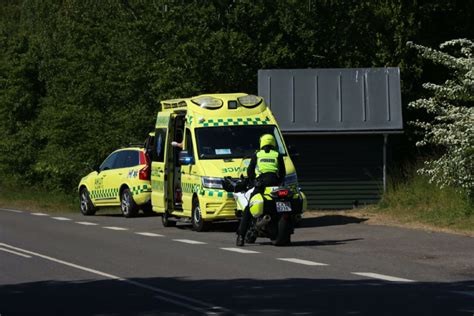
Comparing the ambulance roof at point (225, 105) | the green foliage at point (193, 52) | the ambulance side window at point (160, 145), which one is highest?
the green foliage at point (193, 52)

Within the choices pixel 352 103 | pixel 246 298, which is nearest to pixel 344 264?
pixel 246 298

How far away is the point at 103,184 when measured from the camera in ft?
91.7

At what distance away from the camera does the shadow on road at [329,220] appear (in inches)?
887

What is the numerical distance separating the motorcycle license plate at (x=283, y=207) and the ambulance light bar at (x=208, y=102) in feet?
16.5

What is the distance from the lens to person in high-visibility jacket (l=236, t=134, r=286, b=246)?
57.2 ft

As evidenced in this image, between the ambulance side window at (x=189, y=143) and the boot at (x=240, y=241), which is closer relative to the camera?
the boot at (x=240, y=241)

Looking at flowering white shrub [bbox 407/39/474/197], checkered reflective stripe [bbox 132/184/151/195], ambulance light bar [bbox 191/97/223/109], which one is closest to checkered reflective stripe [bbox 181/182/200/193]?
ambulance light bar [bbox 191/97/223/109]

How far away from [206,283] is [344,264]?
2.58 metres

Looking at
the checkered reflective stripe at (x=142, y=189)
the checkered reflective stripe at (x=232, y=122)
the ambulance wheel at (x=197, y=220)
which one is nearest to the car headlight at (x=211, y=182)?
the ambulance wheel at (x=197, y=220)

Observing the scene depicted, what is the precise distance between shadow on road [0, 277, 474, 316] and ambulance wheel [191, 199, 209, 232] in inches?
305

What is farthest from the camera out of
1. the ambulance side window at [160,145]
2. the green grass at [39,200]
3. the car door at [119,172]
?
the green grass at [39,200]

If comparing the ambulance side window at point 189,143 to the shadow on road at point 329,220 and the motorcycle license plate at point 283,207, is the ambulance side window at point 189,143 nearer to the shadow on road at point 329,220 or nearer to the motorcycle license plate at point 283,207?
the shadow on road at point 329,220

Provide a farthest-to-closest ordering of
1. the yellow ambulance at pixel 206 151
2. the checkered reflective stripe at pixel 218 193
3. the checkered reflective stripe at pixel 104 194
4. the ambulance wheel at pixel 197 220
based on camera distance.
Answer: the checkered reflective stripe at pixel 104 194 → the ambulance wheel at pixel 197 220 → the yellow ambulance at pixel 206 151 → the checkered reflective stripe at pixel 218 193

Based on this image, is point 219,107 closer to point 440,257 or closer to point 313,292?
point 440,257
